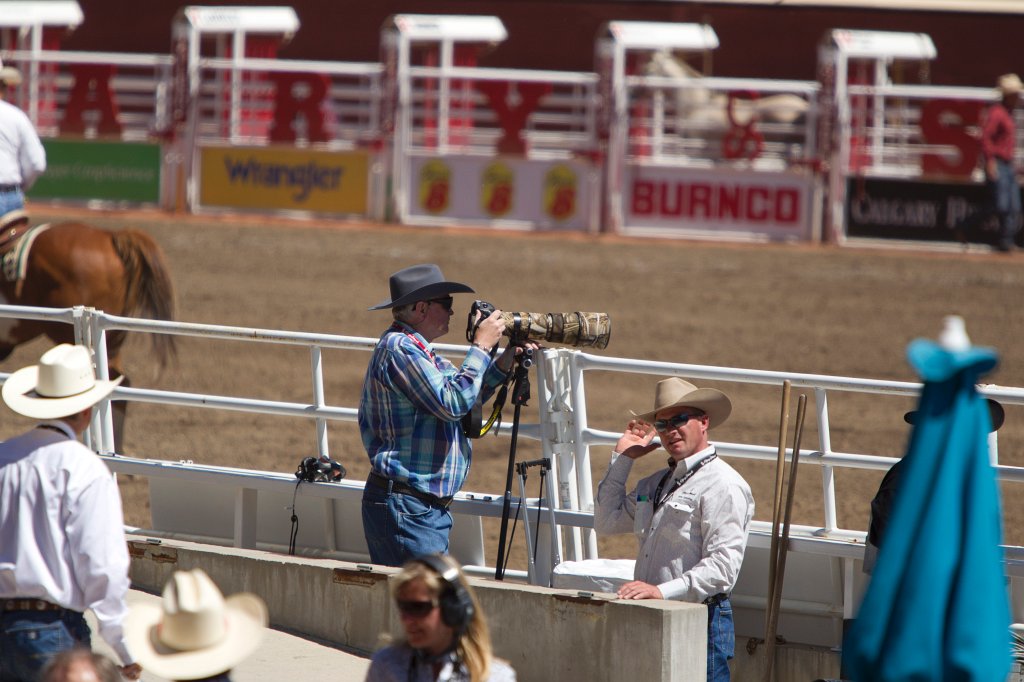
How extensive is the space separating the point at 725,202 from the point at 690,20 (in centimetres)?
901

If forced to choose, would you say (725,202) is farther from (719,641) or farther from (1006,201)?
(719,641)

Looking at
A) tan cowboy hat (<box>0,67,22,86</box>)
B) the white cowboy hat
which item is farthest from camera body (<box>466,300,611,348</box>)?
tan cowboy hat (<box>0,67,22,86</box>)

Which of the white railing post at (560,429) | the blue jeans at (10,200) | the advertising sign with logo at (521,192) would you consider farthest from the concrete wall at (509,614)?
the advertising sign with logo at (521,192)

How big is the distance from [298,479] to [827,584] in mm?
2284

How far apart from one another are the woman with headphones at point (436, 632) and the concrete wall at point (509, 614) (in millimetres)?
1397

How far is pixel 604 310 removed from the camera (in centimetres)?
1538

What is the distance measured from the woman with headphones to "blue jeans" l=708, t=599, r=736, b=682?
1.63 meters

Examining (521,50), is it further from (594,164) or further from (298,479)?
(298,479)

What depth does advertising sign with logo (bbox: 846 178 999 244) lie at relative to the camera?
62.0 feet

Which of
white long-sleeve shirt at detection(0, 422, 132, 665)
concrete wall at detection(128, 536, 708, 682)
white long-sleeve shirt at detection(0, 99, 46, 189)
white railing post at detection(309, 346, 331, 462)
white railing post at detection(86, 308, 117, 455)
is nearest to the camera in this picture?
white long-sleeve shirt at detection(0, 422, 132, 665)

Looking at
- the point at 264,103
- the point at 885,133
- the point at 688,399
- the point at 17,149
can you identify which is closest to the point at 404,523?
the point at 688,399

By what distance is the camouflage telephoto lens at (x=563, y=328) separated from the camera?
554 centimetres

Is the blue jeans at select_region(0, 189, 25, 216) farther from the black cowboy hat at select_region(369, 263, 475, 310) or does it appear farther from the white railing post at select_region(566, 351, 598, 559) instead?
the black cowboy hat at select_region(369, 263, 475, 310)

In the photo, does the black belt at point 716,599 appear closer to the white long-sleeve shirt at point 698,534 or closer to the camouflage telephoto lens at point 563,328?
the white long-sleeve shirt at point 698,534
